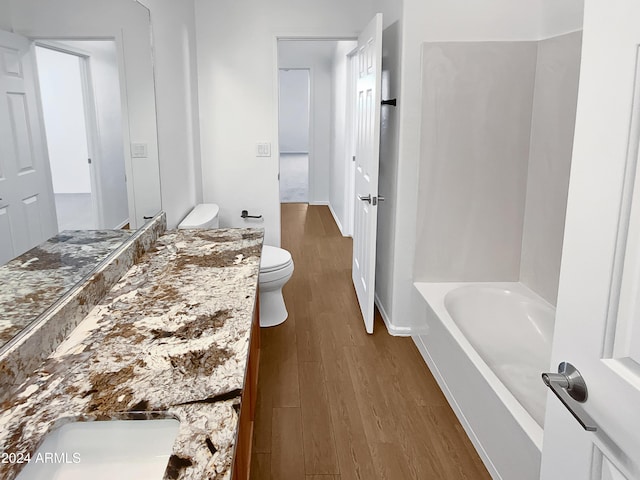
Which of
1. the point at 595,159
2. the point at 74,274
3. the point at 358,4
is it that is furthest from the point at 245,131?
the point at 595,159

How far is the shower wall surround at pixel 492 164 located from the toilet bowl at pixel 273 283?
83cm

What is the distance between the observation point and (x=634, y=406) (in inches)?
34.7

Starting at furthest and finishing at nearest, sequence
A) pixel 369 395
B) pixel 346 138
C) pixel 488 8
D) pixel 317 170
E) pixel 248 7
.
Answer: pixel 317 170 → pixel 346 138 → pixel 248 7 → pixel 488 8 → pixel 369 395

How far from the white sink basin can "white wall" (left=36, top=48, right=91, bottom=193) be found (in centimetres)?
71

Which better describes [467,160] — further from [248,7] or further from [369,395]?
[248,7]

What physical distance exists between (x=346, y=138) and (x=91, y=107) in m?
4.34

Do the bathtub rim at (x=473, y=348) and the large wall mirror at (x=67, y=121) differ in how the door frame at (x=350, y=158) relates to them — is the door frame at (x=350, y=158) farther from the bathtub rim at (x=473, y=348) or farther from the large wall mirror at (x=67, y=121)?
the large wall mirror at (x=67, y=121)

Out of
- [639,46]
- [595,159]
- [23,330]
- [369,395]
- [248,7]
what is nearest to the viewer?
[639,46]

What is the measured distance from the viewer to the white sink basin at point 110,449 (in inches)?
45.4

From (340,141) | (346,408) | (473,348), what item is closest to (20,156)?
(346,408)

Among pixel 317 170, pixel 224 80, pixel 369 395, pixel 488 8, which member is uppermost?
pixel 488 8

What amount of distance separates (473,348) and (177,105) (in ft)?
7.41

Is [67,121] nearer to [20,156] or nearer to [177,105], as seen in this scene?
[20,156]

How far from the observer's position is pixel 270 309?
3520 mm
